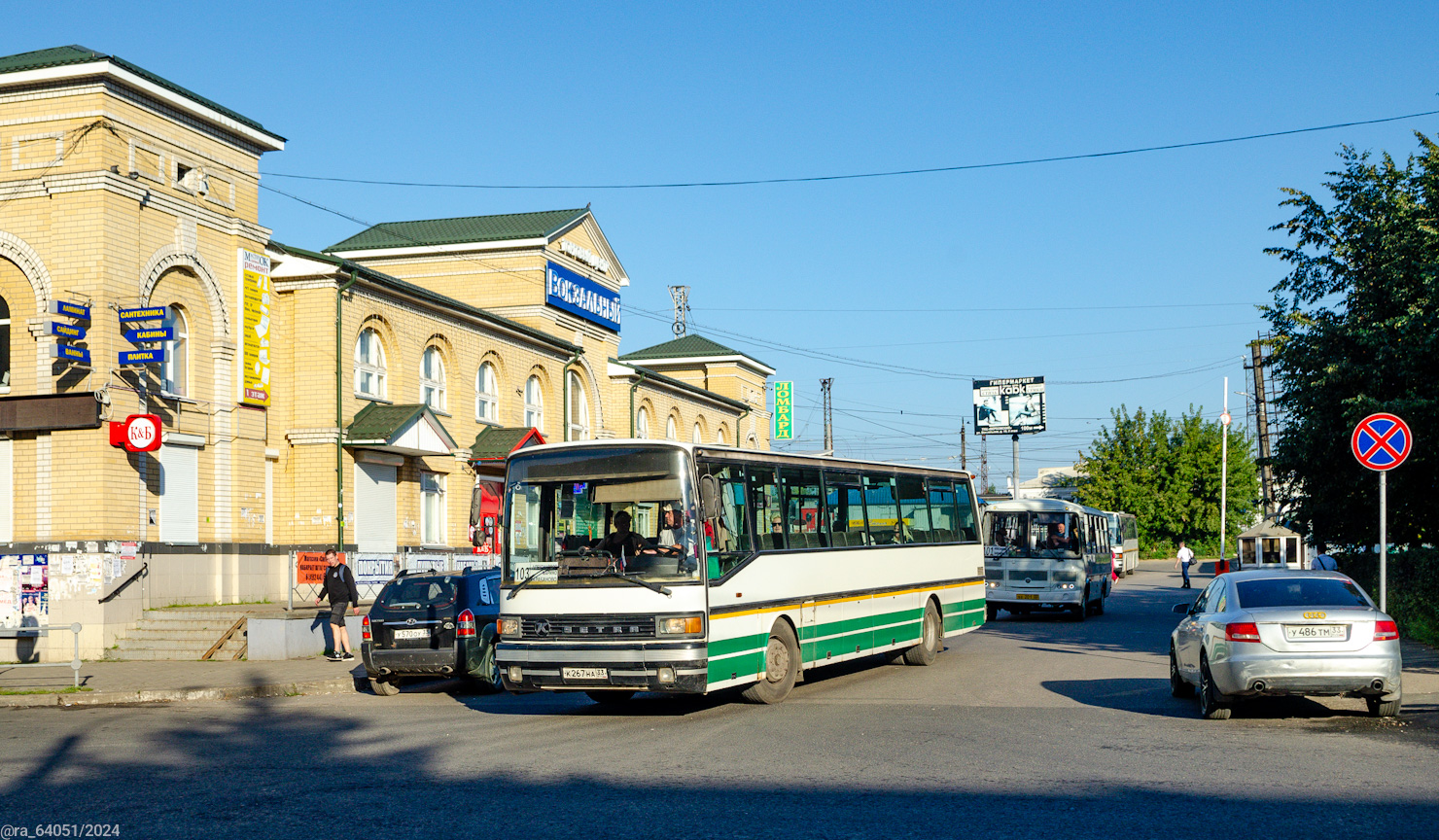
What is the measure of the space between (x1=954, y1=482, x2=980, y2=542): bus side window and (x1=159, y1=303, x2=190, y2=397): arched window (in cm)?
1498

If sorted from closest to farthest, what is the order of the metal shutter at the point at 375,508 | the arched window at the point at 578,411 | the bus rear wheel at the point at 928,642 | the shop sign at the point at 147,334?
1. the bus rear wheel at the point at 928,642
2. the shop sign at the point at 147,334
3. the metal shutter at the point at 375,508
4. the arched window at the point at 578,411

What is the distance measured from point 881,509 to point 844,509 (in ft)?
4.18

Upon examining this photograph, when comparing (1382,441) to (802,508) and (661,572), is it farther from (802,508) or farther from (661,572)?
(661,572)

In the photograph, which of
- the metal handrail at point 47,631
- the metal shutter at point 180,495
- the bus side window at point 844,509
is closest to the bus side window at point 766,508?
the bus side window at point 844,509

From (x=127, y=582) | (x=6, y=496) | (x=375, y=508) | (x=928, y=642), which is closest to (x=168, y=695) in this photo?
(x=127, y=582)

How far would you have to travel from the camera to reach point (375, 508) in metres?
30.0

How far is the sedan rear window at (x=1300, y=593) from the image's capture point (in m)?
12.1

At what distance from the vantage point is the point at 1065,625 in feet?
94.3

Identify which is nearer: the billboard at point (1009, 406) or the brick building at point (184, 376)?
the brick building at point (184, 376)

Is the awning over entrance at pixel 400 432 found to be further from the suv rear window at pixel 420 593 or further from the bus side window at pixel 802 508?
the bus side window at pixel 802 508

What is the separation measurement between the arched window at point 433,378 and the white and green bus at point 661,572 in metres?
19.3

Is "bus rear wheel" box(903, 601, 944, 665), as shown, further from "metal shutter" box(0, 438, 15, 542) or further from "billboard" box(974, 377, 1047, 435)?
"billboard" box(974, 377, 1047, 435)

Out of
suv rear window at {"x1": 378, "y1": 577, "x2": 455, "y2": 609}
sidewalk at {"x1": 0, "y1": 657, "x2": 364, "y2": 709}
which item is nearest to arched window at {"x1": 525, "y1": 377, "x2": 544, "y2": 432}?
sidewalk at {"x1": 0, "y1": 657, "x2": 364, "y2": 709}

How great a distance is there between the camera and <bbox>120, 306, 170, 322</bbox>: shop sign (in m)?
23.3
